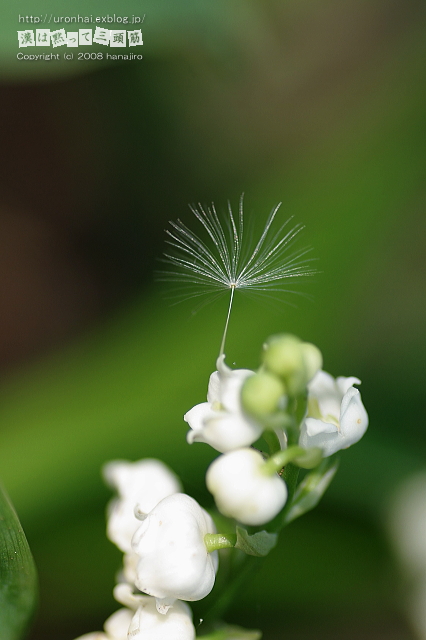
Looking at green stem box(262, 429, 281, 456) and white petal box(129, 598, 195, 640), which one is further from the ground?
green stem box(262, 429, 281, 456)

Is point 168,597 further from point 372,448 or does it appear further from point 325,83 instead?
point 325,83

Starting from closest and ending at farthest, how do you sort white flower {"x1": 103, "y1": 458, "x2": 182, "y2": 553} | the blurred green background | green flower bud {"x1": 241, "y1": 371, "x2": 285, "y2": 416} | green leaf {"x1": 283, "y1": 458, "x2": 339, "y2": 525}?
green flower bud {"x1": 241, "y1": 371, "x2": 285, "y2": 416}, green leaf {"x1": 283, "y1": 458, "x2": 339, "y2": 525}, white flower {"x1": 103, "y1": 458, "x2": 182, "y2": 553}, the blurred green background

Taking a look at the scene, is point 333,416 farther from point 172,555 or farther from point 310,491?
point 172,555

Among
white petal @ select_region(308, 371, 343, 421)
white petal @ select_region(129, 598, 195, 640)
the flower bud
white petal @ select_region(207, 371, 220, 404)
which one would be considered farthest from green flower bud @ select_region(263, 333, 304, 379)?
white petal @ select_region(129, 598, 195, 640)

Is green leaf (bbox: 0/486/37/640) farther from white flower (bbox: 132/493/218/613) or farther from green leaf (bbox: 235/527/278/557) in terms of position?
green leaf (bbox: 235/527/278/557)

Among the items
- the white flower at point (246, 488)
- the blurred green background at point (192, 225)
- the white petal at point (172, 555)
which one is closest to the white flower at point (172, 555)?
the white petal at point (172, 555)
